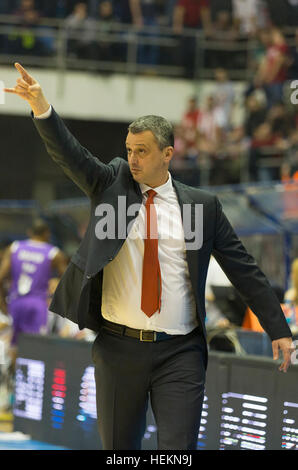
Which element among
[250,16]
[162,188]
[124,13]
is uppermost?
[124,13]

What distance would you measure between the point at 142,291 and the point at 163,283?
0.10m

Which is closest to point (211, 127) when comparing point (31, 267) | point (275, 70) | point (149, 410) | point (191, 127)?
point (191, 127)

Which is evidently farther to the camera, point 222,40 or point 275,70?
point 222,40

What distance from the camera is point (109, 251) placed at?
11.8 ft

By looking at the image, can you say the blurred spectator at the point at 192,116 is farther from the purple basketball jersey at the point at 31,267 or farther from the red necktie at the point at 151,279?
the red necktie at the point at 151,279

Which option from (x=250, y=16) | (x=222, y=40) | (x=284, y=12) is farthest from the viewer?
(x=222, y=40)

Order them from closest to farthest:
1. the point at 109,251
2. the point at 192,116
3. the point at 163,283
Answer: the point at 109,251 → the point at 163,283 → the point at 192,116

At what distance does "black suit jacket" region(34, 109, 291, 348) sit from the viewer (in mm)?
3508

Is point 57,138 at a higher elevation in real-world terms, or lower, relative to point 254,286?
higher

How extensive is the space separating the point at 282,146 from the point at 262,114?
37.3 inches

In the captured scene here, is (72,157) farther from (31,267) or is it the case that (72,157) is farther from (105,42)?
(105,42)

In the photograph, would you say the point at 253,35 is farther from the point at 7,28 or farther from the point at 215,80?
the point at 7,28

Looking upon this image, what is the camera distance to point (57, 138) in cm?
342

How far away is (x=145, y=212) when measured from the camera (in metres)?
3.74
